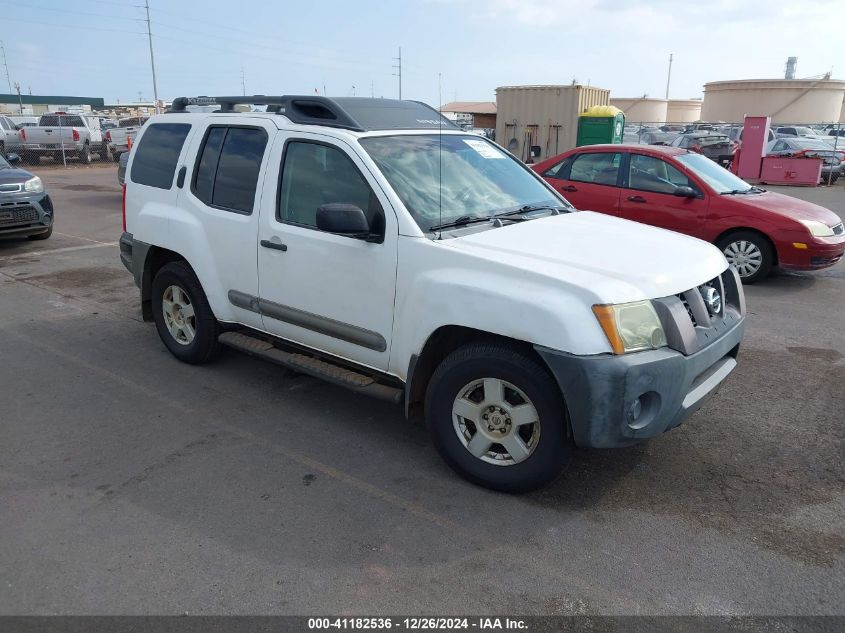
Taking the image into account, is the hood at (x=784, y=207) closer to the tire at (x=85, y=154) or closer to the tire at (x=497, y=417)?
the tire at (x=497, y=417)

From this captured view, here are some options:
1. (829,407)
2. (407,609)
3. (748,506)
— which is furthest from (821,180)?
(407,609)

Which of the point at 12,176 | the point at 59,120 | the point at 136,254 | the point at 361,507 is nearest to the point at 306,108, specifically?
the point at 136,254

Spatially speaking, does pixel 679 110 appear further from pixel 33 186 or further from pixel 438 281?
pixel 438 281

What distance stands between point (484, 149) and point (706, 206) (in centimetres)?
460

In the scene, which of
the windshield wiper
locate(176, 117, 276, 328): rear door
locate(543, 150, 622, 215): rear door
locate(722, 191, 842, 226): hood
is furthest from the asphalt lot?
locate(543, 150, 622, 215): rear door

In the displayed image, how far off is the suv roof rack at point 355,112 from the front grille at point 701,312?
82.1 inches

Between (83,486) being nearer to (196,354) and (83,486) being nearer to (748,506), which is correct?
(196,354)

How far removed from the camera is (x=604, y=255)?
3623mm

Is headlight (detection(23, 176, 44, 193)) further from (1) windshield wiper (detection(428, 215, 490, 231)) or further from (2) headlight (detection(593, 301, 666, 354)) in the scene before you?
(2) headlight (detection(593, 301, 666, 354))

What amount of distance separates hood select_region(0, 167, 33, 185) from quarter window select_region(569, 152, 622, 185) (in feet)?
26.5

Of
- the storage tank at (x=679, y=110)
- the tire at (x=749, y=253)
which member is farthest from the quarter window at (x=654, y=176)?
the storage tank at (x=679, y=110)

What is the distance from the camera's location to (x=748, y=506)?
3527 mm

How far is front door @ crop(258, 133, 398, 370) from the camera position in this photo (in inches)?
152

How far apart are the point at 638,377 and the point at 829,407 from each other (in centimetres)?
247
